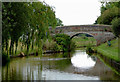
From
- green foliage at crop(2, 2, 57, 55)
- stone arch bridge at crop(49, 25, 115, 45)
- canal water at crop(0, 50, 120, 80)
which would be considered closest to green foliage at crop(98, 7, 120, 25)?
stone arch bridge at crop(49, 25, 115, 45)

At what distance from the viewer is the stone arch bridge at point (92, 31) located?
105 ft

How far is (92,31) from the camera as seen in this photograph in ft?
106

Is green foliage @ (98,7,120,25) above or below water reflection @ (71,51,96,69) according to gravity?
above

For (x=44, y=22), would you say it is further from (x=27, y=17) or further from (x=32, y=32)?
(x=27, y=17)

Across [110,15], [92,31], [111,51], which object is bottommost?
[111,51]

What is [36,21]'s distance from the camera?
8.98m

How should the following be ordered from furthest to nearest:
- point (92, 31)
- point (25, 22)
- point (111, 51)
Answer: point (92, 31) < point (111, 51) < point (25, 22)

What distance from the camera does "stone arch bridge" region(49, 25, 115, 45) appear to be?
3209 centimetres

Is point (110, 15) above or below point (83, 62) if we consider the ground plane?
above

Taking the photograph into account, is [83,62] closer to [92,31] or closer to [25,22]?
[25,22]

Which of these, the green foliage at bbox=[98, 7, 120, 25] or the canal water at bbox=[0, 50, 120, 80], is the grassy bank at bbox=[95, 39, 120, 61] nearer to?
the canal water at bbox=[0, 50, 120, 80]

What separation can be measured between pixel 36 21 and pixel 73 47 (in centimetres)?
2499

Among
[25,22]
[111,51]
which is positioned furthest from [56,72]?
[111,51]

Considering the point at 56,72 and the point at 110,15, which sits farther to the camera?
the point at 110,15
